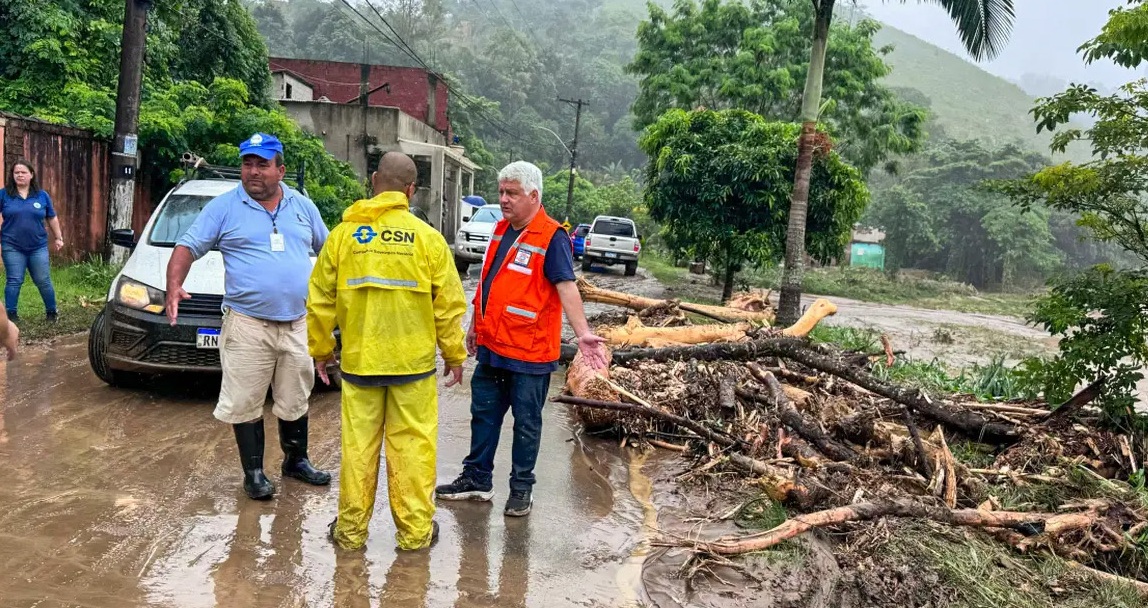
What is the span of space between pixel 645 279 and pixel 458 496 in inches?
866

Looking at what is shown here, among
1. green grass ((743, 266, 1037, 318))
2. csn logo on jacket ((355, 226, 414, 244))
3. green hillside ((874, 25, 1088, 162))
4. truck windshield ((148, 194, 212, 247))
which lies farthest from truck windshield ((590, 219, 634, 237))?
green hillside ((874, 25, 1088, 162))

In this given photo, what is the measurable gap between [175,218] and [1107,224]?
7.75 m

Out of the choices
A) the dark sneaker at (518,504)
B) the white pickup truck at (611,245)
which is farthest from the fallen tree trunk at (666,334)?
the white pickup truck at (611,245)

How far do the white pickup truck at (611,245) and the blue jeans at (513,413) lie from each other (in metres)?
21.8

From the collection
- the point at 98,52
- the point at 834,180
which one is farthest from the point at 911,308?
the point at 98,52

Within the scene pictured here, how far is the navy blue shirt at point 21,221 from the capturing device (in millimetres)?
8422

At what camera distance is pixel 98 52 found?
16.1 meters

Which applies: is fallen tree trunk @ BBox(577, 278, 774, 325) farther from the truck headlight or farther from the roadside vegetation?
the roadside vegetation

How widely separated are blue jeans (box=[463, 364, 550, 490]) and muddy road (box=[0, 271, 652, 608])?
223 millimetres

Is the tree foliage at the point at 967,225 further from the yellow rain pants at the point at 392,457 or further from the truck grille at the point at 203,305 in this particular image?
the yellow rain pants at the point at 392,457

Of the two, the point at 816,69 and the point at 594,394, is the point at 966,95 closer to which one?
the point at 816,69

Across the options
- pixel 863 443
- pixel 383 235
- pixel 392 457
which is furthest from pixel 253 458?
pixel 863 443

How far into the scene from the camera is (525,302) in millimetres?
4457

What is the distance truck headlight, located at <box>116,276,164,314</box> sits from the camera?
6188 millimetres
